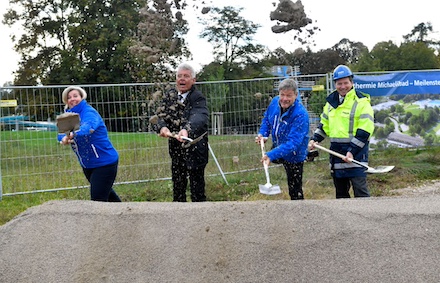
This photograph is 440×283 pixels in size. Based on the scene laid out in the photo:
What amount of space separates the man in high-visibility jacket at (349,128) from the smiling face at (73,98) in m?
2.43

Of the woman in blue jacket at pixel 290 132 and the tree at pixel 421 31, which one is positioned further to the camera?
the tree at pixel 421 31

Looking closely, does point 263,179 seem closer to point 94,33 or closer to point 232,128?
point 232,128

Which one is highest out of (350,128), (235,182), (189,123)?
(189,123)

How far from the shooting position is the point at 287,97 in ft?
15.9

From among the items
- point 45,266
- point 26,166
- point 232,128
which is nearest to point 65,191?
point 26,166

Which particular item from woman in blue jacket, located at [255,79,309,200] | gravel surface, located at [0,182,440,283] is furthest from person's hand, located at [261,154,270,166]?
gravel surface, located at [0,182,440,283]

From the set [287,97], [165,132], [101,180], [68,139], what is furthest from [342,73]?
[68,139]

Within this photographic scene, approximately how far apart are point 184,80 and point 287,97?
1.03 meters

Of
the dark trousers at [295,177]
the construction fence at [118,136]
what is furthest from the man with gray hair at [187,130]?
the construction fence at [118,136]

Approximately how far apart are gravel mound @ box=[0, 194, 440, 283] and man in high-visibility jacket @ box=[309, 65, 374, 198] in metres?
1.15

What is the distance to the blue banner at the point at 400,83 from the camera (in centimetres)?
1049

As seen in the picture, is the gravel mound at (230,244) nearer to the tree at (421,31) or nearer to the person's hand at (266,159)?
the person's hand at (266,159)

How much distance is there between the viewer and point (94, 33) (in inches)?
1155

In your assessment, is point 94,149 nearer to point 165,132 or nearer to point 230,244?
point 165,132
